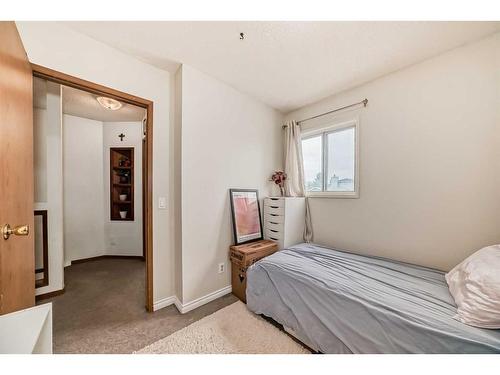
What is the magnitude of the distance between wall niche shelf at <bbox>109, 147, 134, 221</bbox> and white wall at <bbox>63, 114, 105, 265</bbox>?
0.57 feet

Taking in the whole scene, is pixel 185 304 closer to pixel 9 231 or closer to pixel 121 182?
pixel 9 231

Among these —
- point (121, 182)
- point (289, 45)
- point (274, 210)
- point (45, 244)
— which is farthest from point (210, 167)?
point (121, 182)

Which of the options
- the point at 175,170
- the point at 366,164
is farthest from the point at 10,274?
the point at 366,164

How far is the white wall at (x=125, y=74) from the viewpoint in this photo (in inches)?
53.9

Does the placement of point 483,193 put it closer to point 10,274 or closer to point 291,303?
point 291,303

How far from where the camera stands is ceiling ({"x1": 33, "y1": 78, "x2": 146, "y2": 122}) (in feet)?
6.94

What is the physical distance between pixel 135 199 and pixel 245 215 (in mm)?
2357

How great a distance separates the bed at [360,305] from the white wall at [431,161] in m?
0.27

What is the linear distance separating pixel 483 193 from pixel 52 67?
11.3ft

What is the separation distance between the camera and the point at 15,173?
1.00 meters

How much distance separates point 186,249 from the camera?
6.12 ft

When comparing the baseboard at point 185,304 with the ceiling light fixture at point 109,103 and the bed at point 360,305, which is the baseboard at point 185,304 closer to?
the bed at point 360,305

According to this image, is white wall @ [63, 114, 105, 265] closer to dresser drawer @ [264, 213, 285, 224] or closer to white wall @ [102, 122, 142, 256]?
white wall @ [102, 122, 142, 256]

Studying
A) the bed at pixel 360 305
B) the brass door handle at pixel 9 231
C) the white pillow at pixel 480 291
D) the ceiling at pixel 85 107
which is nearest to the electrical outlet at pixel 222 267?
the bed at pixel 360 305
